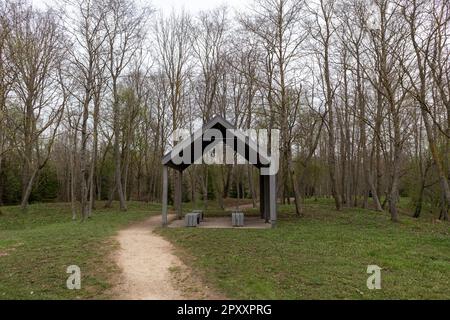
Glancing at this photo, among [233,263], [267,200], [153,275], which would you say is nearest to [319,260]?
[233,263]

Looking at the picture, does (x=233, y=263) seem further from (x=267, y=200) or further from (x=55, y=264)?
(x=267, y=200)

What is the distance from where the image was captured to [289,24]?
15.9 m

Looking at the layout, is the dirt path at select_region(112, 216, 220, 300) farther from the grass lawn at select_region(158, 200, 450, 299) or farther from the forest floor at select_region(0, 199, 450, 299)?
the grass lawn at select_region(158, 200, 450, 299)

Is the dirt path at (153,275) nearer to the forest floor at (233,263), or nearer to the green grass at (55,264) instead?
the forest floor at (233,263)

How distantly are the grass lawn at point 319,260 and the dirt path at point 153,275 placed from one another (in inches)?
13.4

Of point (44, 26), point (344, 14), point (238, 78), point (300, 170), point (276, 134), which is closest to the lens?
point (344, 14)

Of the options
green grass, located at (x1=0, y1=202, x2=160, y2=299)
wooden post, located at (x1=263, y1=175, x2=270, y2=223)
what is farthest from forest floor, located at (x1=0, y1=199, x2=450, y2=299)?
wooden post, located at (x1=263, y1=175, x2=270, y2=223)

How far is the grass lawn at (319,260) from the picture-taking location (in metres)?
5.38

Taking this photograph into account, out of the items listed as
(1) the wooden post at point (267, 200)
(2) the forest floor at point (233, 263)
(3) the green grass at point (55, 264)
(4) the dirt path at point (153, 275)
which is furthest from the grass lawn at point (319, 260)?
(1) the wooden post at point (267, 200)

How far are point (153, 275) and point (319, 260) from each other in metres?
3.52

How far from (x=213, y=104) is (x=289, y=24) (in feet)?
35.6

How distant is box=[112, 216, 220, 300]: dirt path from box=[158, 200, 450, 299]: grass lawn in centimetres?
34

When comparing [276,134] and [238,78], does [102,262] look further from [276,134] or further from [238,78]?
[238,78]
